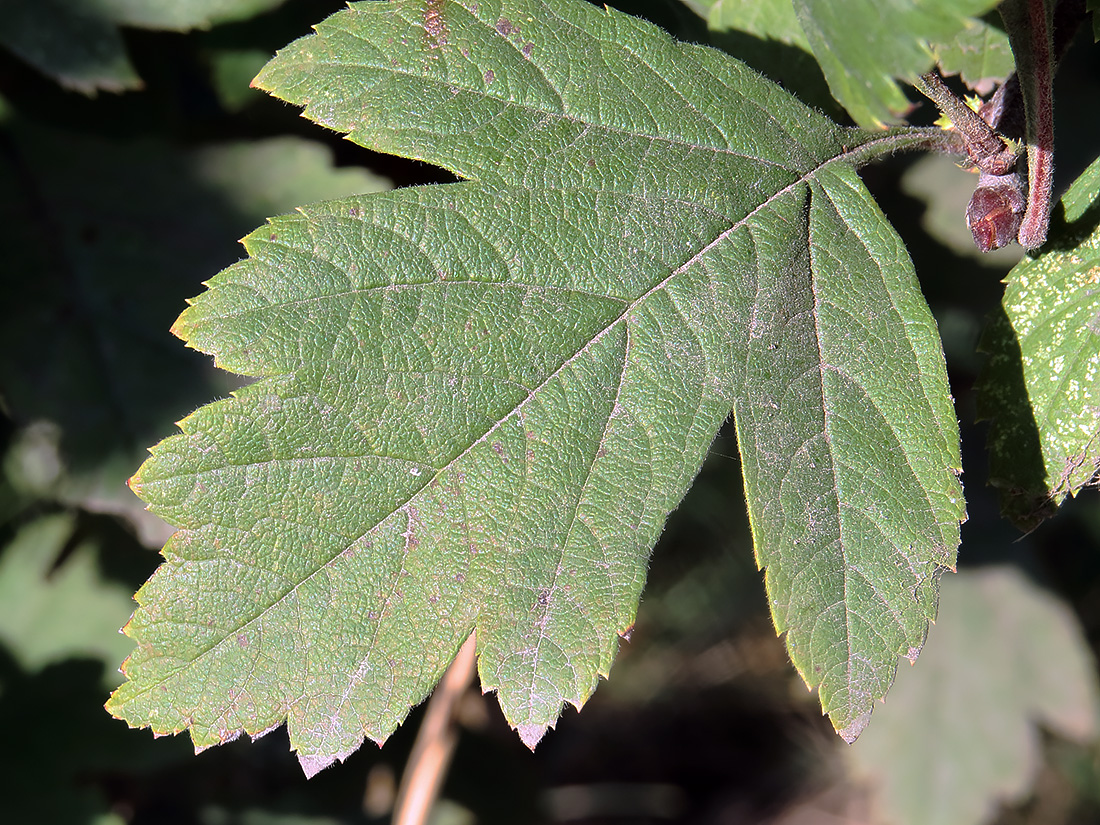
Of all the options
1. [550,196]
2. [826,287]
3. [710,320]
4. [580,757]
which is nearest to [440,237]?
[550,196]

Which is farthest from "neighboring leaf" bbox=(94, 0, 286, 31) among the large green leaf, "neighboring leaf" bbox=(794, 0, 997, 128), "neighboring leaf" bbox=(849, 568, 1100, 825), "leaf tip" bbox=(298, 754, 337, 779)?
"neighboring leaf" bbox=(849, 568, 1100, 825)

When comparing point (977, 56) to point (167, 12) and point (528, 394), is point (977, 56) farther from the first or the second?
point (167, 12)

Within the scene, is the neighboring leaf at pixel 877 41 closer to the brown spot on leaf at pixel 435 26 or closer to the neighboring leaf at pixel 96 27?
the brown spot on leaf at pixel 435 26

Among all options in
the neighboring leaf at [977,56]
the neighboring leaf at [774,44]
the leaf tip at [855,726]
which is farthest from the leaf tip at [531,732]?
the neighboring leaf at [977,56]

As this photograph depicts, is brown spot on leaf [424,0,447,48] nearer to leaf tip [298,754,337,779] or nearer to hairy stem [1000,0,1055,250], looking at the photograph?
hairy stem [1000,0,1055,250]

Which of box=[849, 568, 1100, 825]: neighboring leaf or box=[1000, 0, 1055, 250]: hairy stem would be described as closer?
box=[1000, 0, 1055, 250]: hairy stem

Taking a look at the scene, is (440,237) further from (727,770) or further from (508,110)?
(727,770)
